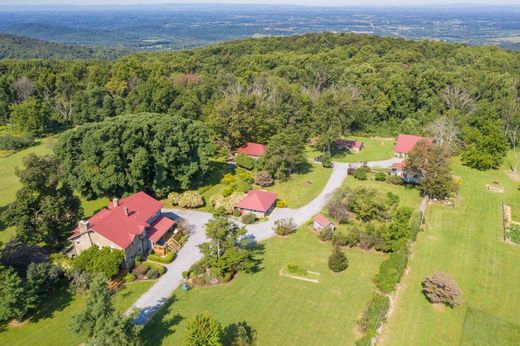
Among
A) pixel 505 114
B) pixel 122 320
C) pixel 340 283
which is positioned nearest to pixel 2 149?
pixel 122 320

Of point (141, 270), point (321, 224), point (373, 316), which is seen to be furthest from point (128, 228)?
point (373, 316)

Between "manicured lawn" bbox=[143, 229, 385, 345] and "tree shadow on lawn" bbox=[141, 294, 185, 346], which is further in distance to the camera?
"manicured lawn" bbox=[143, 229, 385, 345]

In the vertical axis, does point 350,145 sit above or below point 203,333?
below

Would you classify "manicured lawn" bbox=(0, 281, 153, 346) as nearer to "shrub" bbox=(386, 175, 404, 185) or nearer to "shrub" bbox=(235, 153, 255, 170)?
"shrub" bbox=(235, 153, 255, 170)

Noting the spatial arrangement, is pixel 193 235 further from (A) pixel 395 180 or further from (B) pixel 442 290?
(A) pixel 395 180

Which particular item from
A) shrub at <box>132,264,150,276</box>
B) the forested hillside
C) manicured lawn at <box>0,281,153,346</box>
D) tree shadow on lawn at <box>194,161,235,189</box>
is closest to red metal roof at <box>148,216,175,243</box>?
shrub at <box>132,264,150,276</box>

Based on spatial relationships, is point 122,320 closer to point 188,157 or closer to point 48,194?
point 48,194

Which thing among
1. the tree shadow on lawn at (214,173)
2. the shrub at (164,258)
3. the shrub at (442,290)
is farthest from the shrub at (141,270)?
the shrub at (442,290)
